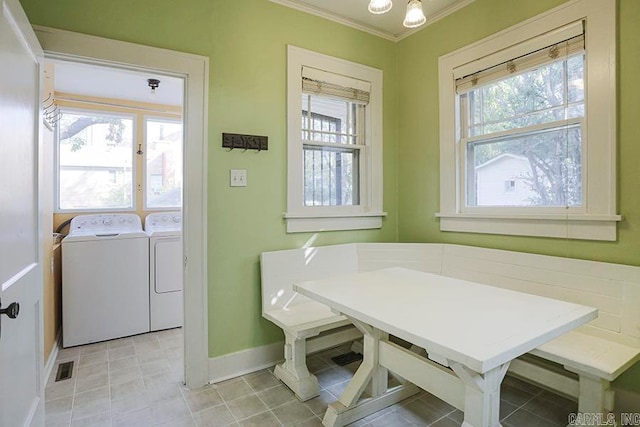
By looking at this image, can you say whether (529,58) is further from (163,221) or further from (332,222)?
(163,221)

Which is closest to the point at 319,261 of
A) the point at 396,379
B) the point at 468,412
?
the point at 396,379

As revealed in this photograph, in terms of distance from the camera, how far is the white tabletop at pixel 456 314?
3.65ft

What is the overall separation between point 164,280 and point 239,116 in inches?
74.4

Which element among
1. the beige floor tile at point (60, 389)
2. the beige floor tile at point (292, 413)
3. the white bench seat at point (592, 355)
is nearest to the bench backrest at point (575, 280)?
the white bench seat at point (592, 355)

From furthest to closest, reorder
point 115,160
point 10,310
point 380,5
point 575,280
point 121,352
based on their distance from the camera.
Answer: point 115,160
point 121,352
point 575,280
point 380,5
point 10,310

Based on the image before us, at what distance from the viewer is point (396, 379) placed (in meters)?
2.24

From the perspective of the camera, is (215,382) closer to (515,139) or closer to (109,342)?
(109,342)

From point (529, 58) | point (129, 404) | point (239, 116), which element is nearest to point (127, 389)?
point (129, 404)

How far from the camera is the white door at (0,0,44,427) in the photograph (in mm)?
1175

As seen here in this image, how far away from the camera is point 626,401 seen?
189 cm

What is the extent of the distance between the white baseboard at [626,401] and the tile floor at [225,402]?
0.21 m

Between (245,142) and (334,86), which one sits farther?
(334,86)

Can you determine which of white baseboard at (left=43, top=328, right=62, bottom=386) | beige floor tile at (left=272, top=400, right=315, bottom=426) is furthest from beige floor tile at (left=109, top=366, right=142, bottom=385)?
beige floor tile at (left=272, top=400, right=315, bottom=426)

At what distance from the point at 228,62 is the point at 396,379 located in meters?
2.41
